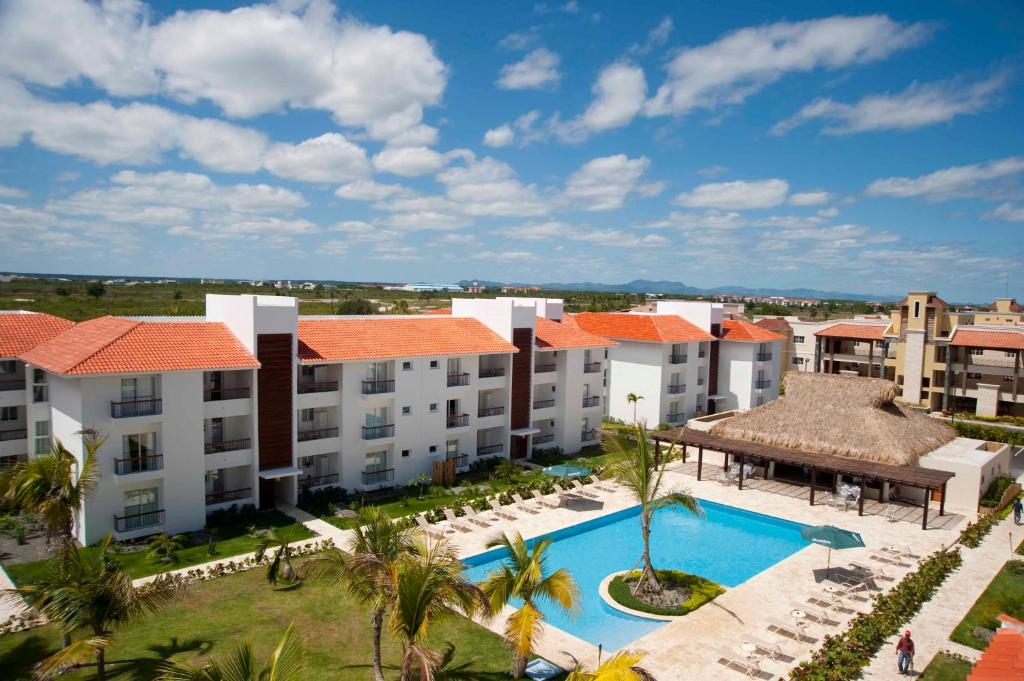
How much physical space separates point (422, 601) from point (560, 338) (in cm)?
3061

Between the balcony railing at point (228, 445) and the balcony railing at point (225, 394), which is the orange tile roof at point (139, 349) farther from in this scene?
the balcony railing at point (228, 445)

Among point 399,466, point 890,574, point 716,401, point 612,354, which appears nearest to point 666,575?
point 890,574

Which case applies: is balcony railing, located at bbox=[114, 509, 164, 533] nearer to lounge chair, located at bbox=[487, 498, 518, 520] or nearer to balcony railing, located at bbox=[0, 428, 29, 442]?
balcony railing, located at bbox=[0, 428, 29, 442]

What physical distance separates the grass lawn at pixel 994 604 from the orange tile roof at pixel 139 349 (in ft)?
90.2

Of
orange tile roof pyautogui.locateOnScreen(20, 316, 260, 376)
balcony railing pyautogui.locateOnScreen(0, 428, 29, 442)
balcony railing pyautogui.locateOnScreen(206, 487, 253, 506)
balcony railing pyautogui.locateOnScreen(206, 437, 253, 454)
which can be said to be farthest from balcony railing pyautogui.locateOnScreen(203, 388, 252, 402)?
balcony railing pyautogui.locateOnScreen(0, 428, 29, 442)

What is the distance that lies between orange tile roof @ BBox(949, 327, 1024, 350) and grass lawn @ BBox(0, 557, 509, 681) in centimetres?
5177

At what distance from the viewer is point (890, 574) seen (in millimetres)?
24469

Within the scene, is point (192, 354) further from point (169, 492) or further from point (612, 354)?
point (612, 354)

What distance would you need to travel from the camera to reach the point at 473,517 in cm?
2958

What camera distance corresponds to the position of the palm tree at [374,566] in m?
14.0

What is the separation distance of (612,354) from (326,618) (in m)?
36.4

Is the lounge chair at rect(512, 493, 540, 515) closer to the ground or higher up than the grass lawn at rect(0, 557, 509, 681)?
closer to the ground

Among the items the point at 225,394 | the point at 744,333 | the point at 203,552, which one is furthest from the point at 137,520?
the point at 744,333

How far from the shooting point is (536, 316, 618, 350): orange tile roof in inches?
1631
